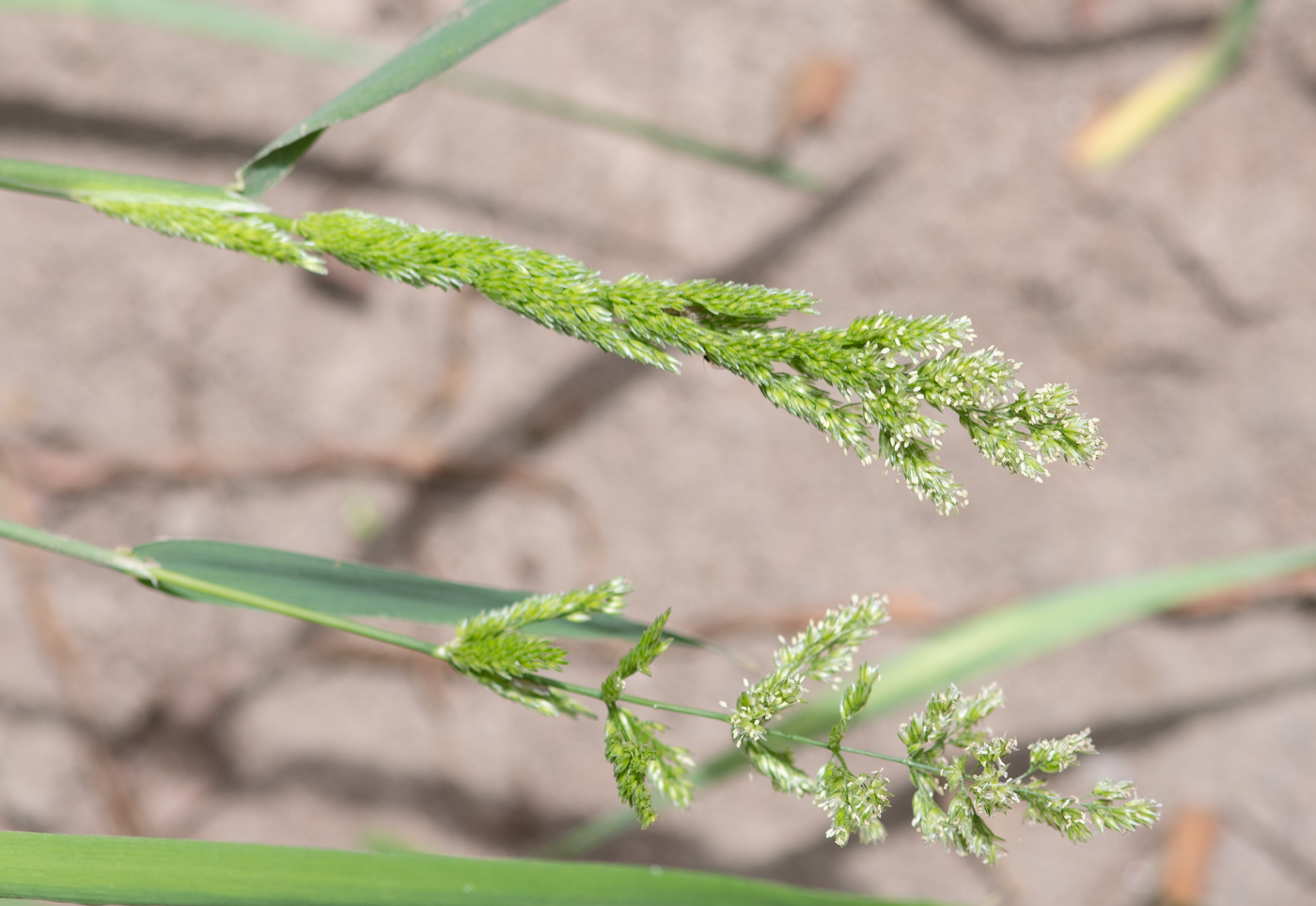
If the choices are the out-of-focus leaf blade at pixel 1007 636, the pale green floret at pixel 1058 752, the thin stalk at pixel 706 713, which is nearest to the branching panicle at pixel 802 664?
the thin stalk at pixel 706 713

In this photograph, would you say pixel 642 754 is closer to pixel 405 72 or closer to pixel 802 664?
pixel 802 664

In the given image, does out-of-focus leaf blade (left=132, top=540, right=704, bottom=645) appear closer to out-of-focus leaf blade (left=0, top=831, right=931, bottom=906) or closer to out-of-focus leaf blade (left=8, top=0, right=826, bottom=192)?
out-of-focus leaf blade (left=0, top=831, right=931, bottom=906)

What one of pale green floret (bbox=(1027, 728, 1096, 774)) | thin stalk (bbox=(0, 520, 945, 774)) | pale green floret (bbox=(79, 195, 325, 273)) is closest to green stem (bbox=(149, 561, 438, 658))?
thin stalk (bbox=(0, 520, 945, 774))

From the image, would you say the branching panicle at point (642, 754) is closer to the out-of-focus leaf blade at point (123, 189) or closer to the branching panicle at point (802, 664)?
the branching panicle at point (802, 664)

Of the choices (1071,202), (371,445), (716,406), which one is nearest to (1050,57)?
(1071,202)

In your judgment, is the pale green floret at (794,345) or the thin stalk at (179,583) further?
the thin stalk at (179,583)
